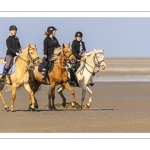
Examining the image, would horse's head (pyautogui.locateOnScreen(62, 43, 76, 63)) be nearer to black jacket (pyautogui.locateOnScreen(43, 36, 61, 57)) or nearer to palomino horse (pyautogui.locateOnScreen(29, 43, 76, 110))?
palomino horse (pyautogui.locateOnScreen(29, 43, 76, 110))

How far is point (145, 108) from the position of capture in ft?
69.9

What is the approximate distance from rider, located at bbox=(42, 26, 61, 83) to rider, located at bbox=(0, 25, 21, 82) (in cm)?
79

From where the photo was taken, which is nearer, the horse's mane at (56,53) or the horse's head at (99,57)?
the horse's mane at (56,53)

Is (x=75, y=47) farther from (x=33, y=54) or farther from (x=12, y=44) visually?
(x=12, y=44)

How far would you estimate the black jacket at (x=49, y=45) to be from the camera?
2033 centimetres

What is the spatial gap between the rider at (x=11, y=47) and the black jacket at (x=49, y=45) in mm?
770

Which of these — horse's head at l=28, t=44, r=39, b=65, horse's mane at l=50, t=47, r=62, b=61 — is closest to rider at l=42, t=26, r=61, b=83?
horse's mane at l=50, t=47, r=62, b=61

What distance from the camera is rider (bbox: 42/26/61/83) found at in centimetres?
2027

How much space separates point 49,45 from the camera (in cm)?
2038

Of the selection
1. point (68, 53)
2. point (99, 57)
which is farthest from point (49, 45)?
point (99, 57)

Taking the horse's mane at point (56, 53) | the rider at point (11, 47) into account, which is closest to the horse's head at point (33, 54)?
the rider at point (11, 47)

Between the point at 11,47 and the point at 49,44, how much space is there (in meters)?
1.12

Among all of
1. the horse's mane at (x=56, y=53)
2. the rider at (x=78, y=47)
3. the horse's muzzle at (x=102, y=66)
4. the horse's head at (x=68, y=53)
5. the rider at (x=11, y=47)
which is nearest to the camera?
the horse's head at (x=68, y=53)

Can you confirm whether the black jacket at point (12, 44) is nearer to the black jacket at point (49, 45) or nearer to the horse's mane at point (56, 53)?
the black jacket at point (49, 45)
